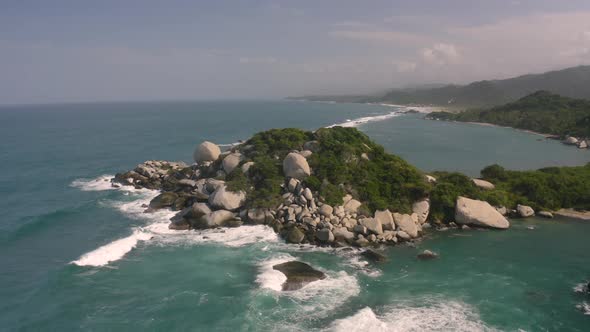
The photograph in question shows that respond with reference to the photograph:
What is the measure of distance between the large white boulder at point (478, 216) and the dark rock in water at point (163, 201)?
28.0m

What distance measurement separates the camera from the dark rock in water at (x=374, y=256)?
26.5 meters

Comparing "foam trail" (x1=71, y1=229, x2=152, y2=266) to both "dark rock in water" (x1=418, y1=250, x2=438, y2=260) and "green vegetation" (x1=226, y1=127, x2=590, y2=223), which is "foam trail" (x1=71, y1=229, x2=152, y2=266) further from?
"dark rock in water" (x1=418, y1=250, x2=438, y2=260)

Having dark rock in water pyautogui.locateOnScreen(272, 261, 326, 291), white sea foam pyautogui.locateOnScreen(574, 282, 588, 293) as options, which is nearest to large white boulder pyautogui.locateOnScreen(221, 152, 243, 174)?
dark rock in water pyautogui.locateOnScreen(272, 261, 326, 291)

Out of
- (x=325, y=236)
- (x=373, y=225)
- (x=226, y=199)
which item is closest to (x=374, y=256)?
(x=373, y=225)

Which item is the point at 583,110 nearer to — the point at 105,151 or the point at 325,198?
the point at 325,198

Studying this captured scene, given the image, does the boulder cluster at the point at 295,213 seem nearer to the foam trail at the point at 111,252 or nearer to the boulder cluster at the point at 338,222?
the boulder cluster at the point at 338,222

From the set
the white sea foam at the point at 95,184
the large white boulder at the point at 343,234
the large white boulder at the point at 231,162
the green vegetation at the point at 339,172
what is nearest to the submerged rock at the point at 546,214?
the green vegetation at the point at 339,172

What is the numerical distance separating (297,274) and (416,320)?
7.82 m

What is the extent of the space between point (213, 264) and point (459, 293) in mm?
16359

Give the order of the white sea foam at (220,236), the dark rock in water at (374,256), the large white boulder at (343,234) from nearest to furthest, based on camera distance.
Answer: the dark rock in water at (374,256) → the large white boulder at (343,234) → the white sea foam at (220,236)

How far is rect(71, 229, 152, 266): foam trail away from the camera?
27.5m

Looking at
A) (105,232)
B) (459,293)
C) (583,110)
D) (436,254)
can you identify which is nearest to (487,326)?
(459,293)

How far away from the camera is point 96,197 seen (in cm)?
4394

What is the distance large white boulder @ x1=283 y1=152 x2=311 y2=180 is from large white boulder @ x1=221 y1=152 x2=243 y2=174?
5935 millimetres
